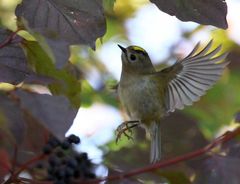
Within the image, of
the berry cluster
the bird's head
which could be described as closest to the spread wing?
the bird's head

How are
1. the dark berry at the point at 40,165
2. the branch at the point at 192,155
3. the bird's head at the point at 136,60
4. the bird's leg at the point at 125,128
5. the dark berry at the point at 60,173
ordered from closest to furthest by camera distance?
the branch at the point at 192,155
the dark berry at the point at 60,173
the dark berry at the point at 40,165
the bird's leg at the point at 125,128
the bird's head at the point at 136,60

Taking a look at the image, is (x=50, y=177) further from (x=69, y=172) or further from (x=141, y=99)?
(x=141, y=99)

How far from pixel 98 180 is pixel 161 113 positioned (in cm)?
140

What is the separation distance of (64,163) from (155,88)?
1.27 m

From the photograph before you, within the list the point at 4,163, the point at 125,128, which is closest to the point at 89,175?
the point at 4,163

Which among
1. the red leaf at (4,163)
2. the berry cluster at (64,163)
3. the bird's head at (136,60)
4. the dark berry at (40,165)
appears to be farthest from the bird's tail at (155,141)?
the red leaf at (4,163)

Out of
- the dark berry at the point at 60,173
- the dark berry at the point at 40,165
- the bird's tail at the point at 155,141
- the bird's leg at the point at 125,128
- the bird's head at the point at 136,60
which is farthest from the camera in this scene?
the bird's head at the point at 136,60

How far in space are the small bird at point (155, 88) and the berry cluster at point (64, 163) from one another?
86 cm

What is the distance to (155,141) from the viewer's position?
8.87 feet

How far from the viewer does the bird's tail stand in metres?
2.57

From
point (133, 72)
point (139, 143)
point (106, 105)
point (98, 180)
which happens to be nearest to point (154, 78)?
point (133, 72)

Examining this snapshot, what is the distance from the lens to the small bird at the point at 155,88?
2.57 meters

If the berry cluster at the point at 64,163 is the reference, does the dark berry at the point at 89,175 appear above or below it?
below

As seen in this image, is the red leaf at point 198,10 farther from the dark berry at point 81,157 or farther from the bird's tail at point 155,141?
the bird's tail at point 155,141
